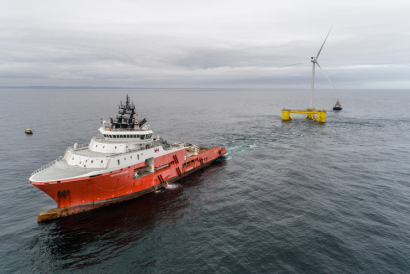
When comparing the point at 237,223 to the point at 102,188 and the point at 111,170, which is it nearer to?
the point at 111,170

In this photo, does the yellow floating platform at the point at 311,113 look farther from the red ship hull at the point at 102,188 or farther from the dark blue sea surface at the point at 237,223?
the red ship hull at the point at 102,188

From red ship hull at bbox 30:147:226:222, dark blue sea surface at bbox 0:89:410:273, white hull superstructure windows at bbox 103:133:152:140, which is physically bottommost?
dark blue sea surface at bbox 0:89:410:273

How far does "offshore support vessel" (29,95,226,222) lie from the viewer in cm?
2779

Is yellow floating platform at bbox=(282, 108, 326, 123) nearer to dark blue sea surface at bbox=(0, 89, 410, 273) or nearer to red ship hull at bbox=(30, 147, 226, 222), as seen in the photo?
dark blue sea surface at bbox=(0, 89, 410, 273)

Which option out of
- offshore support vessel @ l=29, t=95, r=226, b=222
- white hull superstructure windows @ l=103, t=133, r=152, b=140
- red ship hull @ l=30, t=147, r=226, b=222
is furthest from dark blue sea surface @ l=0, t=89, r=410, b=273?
white hull superstructure windows @ l=103, t=133, r=152, b=140

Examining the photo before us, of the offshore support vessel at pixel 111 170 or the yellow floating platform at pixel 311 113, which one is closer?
the offshore support vessel at pixel 111 170

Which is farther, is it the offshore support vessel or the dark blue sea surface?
the offshore support vessel

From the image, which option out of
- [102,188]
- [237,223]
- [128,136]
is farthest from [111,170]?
[237,223]

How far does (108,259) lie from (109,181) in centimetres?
1085

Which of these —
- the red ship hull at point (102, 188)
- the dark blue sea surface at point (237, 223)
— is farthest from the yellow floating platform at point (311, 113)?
the red ship hull at point (102, 188)

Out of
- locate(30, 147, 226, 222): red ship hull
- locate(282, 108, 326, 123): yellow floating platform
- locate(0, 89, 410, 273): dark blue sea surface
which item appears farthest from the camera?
locate(282, 108, 326, 123): yellow floating platform

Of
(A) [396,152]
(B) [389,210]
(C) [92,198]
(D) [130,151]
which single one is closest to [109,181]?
(C) [92,198]

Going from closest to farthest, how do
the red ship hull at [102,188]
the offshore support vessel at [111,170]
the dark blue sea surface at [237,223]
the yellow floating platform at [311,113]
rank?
the dark blue sea surface at [237,223] < the red ship hull at [102,188] < the offshore support vessel at [111,170] < the yellow floating platform at [311,113]

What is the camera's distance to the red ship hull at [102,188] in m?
27.3
